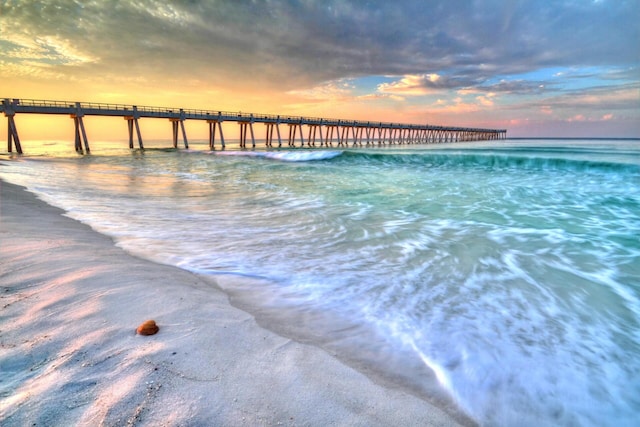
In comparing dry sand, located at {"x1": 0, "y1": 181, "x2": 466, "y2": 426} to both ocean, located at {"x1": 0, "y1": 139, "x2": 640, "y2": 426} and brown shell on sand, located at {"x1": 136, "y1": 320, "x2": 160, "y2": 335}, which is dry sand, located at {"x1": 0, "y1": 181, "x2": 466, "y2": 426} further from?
ocean, located at {"x1": 0, "y1": 139, "x2": 640, "y2": 426}

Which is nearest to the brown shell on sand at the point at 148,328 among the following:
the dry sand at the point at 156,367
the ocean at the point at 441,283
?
the dry sand at the point at 156,367

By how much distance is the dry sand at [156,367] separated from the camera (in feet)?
4.83

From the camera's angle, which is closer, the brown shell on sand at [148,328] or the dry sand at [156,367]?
the dry sand at [156,367]

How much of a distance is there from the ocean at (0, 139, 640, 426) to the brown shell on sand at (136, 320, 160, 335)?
0.84m

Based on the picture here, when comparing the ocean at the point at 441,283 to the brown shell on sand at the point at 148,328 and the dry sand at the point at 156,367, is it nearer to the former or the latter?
the dry sand at the point at 156,367

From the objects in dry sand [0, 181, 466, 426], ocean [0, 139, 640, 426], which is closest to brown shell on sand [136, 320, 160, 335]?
dry sand [0, 181, 466, 426]

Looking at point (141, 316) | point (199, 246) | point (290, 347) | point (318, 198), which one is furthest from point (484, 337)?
point (318, 198)

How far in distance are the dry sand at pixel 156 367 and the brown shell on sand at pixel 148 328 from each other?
0.20ft

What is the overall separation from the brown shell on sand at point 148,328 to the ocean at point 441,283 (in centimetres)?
84

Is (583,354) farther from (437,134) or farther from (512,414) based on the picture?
(437,134)

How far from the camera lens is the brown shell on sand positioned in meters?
2.09

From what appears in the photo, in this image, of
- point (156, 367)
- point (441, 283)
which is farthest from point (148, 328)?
point (441, 283)

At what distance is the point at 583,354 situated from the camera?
8.23 ft

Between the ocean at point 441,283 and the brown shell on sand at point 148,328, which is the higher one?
the brown shell on sand at point 148,328
